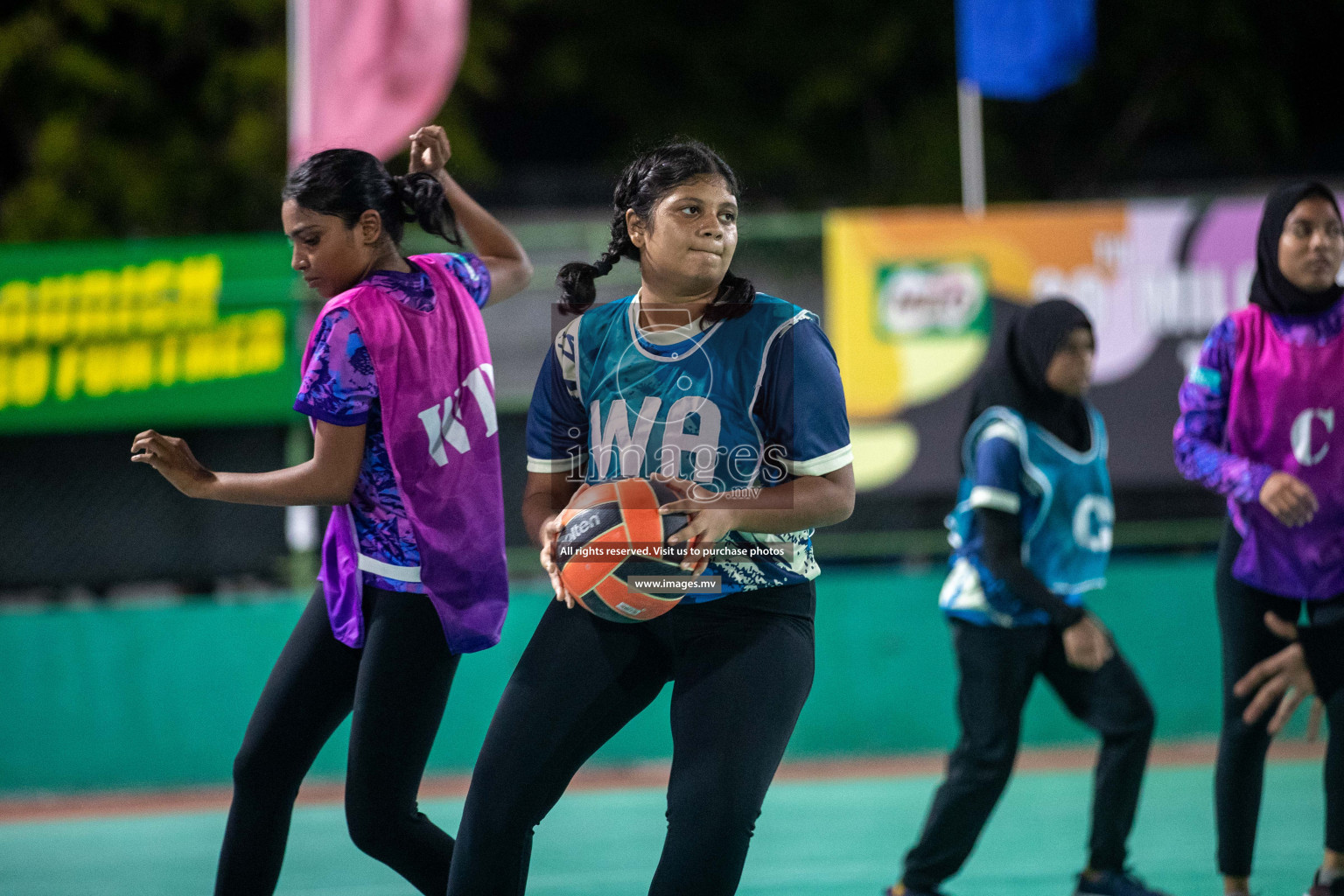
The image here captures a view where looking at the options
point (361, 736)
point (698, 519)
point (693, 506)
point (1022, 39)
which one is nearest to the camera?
point (698, 519)

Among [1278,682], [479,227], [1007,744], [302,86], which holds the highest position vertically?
[302,86]

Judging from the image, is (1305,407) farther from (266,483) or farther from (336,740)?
(336,740)

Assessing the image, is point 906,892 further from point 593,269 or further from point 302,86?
point 302,86

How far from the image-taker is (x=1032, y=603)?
15.7 ft

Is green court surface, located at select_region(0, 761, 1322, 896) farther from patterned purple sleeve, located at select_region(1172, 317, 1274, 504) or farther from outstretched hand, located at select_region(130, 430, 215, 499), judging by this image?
outstretched hand, located at select_region(130, 430, 215, 499)

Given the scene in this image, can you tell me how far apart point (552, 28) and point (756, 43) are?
3.02 metres

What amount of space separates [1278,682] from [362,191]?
3.23m

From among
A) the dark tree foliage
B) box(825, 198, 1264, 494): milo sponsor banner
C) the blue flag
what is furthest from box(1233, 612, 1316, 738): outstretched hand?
the dark tree foliage

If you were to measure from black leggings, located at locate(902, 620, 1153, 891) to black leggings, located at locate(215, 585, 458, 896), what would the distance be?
195 centimetres

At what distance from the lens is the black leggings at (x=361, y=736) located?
3.57 m

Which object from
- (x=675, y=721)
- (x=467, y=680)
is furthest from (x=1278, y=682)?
(x=467, y=680)

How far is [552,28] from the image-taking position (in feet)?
59.9

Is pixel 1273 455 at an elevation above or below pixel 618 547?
above

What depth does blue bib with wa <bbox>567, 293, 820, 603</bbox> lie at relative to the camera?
314 cm
